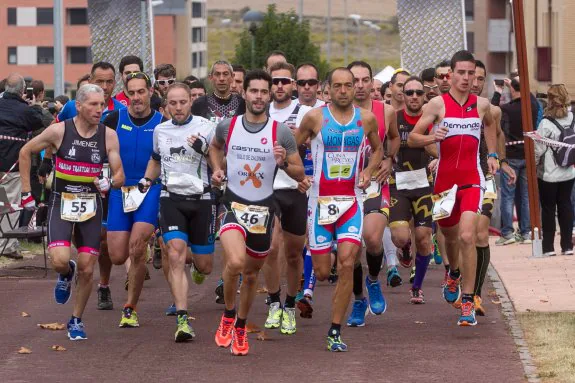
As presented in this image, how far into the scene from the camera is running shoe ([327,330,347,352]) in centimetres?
1145

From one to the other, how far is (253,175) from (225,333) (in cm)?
117

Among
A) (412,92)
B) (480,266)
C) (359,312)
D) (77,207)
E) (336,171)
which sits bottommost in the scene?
(359,312)

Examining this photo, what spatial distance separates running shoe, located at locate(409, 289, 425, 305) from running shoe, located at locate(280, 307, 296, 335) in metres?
2.29

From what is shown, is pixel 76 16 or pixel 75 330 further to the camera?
pixel 76 16

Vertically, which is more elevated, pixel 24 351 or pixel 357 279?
pixel 357 279

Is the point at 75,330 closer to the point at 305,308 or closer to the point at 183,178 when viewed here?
the point at 183,178

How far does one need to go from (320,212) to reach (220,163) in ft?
2.71

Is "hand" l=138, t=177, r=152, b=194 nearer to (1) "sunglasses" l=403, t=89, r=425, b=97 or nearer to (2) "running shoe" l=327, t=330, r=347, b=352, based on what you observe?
(2) "running shoe" l=327, t=330, r=347, b=352

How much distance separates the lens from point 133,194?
1285 centimetres

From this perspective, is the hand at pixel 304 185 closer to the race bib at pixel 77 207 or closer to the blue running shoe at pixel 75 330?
the race bib at pixel 77 207

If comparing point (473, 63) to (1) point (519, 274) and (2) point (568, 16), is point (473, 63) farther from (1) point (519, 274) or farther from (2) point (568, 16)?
(2) point (568, 16)

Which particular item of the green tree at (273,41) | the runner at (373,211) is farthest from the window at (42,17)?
the runner at (373,211)

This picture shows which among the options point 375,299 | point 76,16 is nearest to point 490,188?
point 375,299

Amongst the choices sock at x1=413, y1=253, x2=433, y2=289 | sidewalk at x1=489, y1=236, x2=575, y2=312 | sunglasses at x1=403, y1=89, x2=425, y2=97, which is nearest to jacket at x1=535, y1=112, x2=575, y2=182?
sidewalk at x1=489, y1=236, x2=575, y2=312
